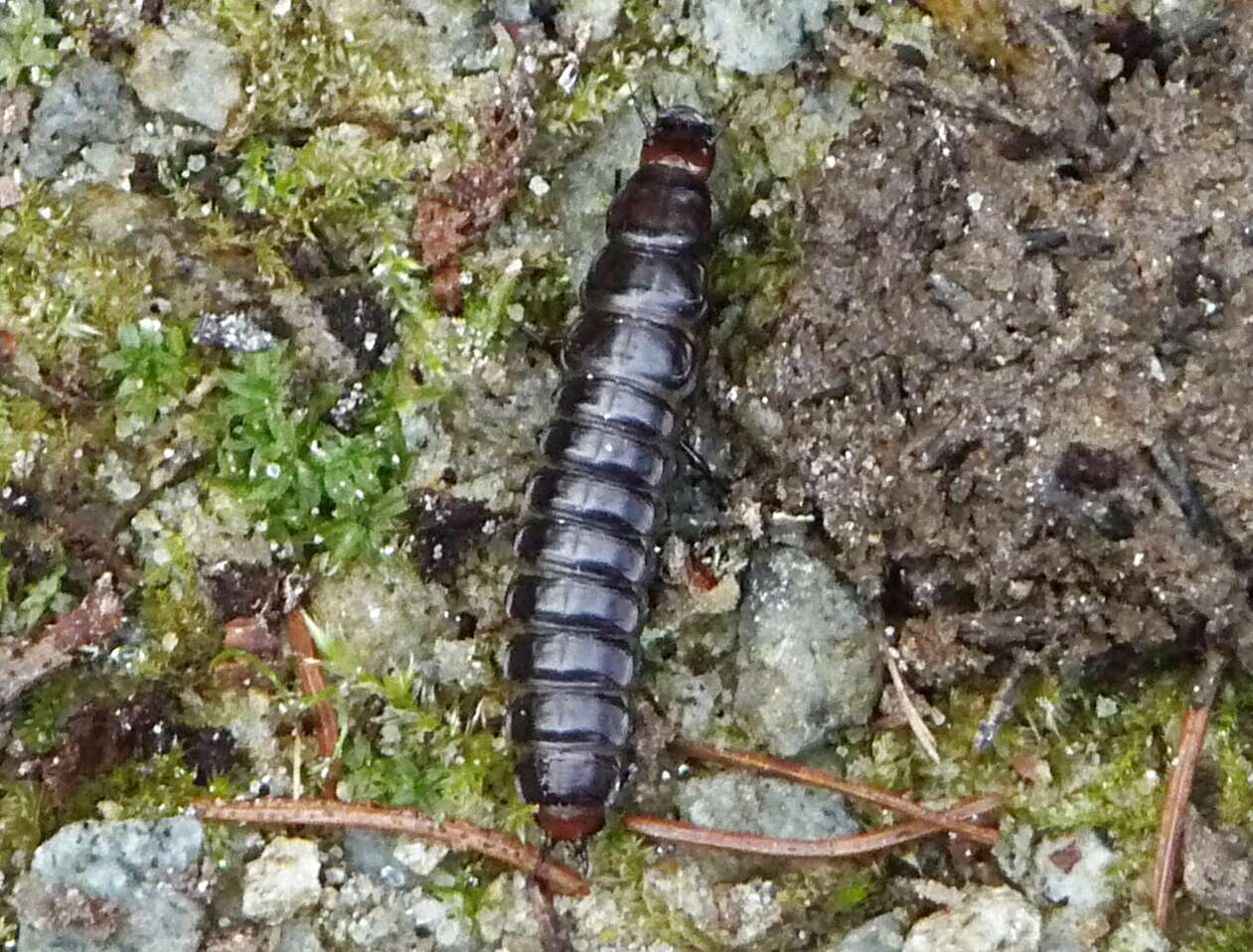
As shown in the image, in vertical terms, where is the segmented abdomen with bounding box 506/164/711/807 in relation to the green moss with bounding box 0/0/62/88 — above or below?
below

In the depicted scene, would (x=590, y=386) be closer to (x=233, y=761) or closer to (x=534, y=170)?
(x=534, y=170)

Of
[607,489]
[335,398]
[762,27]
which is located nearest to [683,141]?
[762,27]

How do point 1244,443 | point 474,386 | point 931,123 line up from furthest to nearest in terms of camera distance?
point 474,386, point 931,123, point 1244,443

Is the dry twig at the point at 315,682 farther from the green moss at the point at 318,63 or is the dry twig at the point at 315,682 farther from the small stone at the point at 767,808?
the green moss at the point at 318,63

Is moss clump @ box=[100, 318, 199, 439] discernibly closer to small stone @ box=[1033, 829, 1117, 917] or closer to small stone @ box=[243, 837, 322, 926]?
small stone @ box=[243, 837, 322, 926]

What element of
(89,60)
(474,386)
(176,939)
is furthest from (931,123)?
(176,939)

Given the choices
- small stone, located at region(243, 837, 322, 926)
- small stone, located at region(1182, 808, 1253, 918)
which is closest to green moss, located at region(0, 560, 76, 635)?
small stone, located at region(243, 837, 322, 926)
